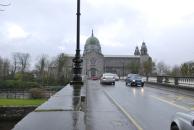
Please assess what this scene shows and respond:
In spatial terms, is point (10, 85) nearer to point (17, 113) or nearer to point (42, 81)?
point (42, 81)

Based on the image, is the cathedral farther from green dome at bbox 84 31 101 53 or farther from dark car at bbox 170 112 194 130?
dark car at bbox 170 112 194 130

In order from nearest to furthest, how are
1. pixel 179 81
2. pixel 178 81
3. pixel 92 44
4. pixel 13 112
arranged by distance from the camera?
pixel 13 112 → pixel 179 81 → pixel 178 81 → pixel 92 44

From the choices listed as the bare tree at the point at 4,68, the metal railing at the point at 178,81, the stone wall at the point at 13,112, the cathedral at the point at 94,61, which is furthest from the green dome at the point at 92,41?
the stone wall at the point at 13,112

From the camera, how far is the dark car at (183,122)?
7682 millimetres

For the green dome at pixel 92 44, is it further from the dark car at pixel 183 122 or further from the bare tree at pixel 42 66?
the dark car at pixel 183 122

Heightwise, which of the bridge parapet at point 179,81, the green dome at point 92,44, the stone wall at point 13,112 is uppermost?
the green dome at point 92,44

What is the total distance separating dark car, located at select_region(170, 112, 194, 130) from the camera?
25.2ft

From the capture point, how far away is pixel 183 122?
8.15 m

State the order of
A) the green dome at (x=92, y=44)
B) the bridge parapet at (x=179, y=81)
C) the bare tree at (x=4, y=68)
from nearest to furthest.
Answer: the bridge parapet at (x=179, y=81)
the bare tree at (x=4, y=68)
the green dome at (x=92, y=44)

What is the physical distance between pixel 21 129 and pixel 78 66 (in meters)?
20.9

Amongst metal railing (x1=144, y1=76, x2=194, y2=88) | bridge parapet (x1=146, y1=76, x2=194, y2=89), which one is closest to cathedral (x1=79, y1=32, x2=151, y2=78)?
metal railing (x1=144, y1=76, x2=194, y2=88)

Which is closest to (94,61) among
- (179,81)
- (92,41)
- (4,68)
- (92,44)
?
(92,44)

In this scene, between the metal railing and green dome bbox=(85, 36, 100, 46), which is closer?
the metal railing

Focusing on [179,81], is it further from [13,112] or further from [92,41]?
[92,41]
